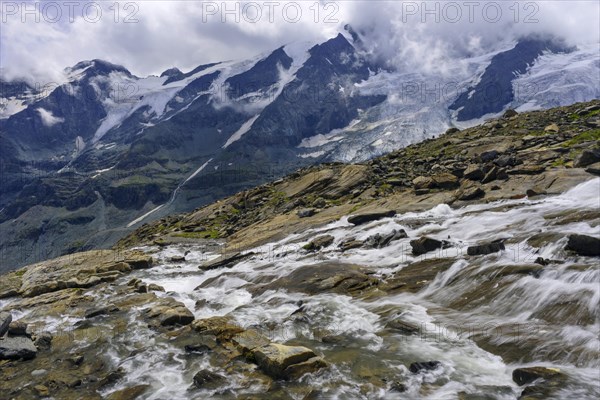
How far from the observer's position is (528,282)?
20.0 metres

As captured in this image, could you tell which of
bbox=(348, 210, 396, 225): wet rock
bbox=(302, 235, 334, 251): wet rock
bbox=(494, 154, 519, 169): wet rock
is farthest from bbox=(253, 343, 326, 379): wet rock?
bbox=(494, 154, 519, 169): wet rock

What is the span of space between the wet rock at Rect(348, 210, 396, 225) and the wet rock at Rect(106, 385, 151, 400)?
26.2 m

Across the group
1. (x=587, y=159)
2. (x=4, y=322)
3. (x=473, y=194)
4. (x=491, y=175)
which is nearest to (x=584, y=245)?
(x=473, y=194)

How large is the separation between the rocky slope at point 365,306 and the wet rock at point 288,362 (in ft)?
0.21

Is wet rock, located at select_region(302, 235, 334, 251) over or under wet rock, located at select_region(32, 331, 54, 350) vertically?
under

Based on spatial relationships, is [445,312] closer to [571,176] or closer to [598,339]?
[598,339]

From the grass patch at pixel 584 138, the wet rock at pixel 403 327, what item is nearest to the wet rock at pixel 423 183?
the grass patch at pixel 584 138

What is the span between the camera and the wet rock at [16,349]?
2047 centimetres

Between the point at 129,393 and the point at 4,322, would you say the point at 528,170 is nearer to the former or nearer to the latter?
the point at 129,393

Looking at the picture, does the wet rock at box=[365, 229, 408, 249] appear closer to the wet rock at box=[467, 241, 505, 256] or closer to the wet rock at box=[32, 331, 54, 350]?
the wet rock at box=[467, 241, 505, 256]

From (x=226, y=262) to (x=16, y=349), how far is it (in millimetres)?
20947

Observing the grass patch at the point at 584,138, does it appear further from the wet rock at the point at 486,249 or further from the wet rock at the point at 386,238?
the wet rock at the point at 486,249

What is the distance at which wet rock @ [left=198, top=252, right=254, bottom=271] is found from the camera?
40.2m

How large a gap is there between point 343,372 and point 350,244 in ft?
60.4
